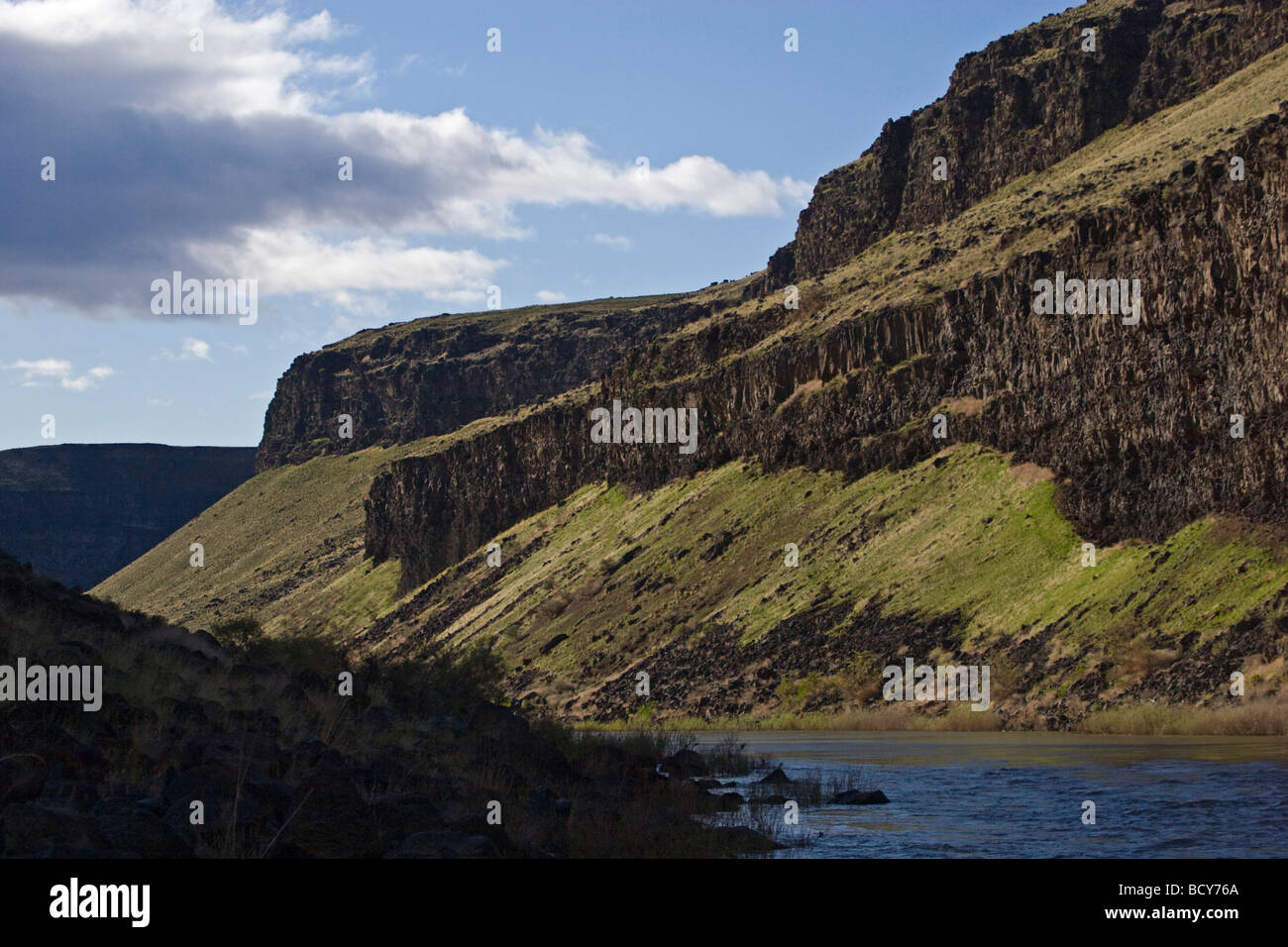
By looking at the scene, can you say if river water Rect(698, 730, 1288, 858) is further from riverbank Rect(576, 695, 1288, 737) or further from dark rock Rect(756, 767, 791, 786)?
riverbank Rect(576, 695, 1288, 737)

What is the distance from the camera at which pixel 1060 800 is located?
30859mm

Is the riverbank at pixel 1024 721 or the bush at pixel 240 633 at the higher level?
the bush at pixel 240 633

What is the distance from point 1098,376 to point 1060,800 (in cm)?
6283

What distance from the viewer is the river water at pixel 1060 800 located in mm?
23859

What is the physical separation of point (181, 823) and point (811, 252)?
172 meters

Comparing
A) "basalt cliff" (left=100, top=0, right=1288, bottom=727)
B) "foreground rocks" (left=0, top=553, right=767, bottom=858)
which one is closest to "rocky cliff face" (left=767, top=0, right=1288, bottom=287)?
"basalt cliff" (left=100, top=0, right=1288, bottom=727)

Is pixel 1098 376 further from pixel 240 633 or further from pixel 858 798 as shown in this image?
pixel 858 798

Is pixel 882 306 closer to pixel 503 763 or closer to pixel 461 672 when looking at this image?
pixel 461 672

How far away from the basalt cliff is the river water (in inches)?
650

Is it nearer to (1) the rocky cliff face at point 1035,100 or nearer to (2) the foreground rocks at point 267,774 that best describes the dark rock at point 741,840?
(2) the foreground rocks at point 267,774

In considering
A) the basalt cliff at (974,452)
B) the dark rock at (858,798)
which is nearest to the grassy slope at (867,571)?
the basalt cliff at (974,452)

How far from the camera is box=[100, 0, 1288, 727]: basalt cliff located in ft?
241

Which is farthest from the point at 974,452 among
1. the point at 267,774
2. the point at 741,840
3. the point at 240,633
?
the point at 267,774

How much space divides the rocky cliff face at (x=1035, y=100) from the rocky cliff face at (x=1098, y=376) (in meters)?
40.2
